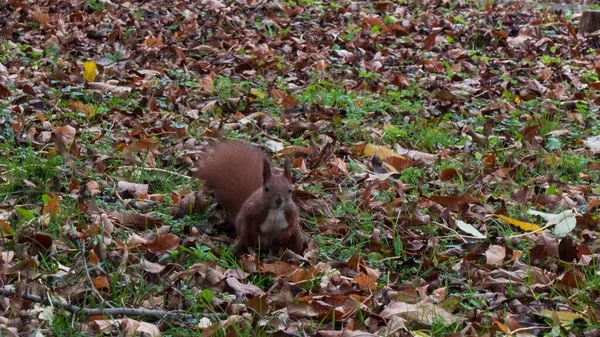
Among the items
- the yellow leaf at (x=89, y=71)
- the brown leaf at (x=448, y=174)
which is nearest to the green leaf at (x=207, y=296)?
the brown leaf at (x=448, y=174)

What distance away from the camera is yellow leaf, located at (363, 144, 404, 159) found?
4.89 m

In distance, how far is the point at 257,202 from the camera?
362 centimetres

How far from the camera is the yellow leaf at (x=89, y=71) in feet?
19.5

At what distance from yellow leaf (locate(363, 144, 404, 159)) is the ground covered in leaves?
0.08 feet

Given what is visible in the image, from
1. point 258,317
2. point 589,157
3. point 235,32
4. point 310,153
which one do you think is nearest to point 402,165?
point 310,153

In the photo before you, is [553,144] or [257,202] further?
[553,144]

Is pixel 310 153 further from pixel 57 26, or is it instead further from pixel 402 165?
pixel 57 26

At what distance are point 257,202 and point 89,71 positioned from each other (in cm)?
277

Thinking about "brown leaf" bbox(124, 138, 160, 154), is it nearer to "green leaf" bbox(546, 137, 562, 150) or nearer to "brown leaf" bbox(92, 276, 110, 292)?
"brown leaf" bbox(92, 276, 110, 292)

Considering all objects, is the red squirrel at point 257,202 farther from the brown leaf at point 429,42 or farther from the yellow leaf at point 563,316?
the brown leaf at point 429,42

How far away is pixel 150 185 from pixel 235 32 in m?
3.48

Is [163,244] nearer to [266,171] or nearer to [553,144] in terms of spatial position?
[266,171]

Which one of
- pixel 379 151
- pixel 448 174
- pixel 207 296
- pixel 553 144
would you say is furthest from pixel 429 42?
pixel 207 296

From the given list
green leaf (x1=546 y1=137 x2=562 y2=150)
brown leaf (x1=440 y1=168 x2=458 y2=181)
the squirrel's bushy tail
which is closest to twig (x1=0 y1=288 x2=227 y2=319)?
the squirrel's bushy tail
